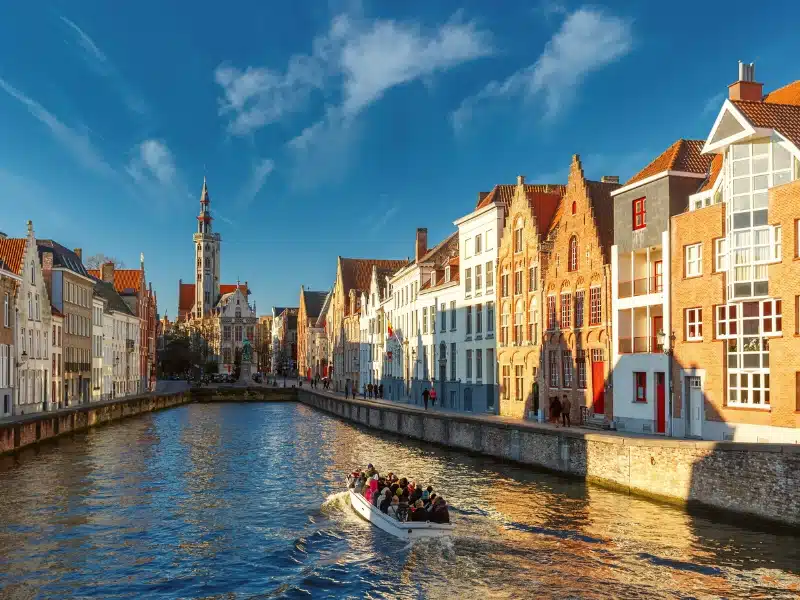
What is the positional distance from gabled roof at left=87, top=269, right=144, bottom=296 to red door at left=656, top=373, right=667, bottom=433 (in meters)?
85.7

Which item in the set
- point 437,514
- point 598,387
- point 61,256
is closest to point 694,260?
point 598,387

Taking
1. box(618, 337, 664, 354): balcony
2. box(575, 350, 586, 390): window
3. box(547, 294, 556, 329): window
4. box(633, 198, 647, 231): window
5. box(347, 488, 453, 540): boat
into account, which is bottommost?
box(347, 488, 453, 540): boat

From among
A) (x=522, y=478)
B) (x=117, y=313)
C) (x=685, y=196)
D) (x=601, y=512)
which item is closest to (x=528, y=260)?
(x=685, y=196)

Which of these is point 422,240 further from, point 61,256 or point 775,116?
point 775,116

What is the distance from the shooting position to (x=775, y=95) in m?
39.6

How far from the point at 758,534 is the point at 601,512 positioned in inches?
219

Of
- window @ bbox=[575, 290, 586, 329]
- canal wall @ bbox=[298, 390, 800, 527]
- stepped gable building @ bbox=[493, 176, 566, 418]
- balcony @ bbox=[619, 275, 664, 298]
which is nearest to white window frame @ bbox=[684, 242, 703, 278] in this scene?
balcony @ bbox=[619, 275, 664, 298]

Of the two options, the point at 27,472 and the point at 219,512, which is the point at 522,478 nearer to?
the point at 219,512

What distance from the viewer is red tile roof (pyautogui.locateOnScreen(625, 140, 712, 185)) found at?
4000 cm

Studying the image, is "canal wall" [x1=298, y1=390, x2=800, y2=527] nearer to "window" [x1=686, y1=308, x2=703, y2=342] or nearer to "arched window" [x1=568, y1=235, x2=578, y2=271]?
"window" [x1=686, y1=308, x2=703, y2=342]

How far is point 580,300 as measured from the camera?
47.3m

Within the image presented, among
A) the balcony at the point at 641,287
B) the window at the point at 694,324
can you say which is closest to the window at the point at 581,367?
the balcony at the point at 641,287

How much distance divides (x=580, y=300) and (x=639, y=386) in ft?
24.6

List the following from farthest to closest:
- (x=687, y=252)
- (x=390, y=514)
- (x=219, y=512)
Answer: (x=687, y=252)
(x=219, y=512)
(x=390, y=514)
